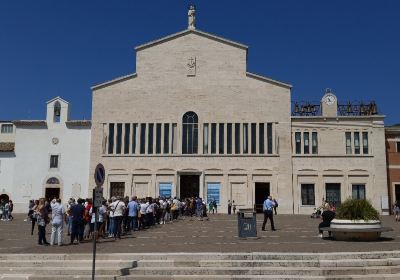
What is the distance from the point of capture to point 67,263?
13898mm

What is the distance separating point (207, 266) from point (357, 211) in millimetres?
7929

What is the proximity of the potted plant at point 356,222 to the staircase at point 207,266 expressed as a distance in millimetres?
3931

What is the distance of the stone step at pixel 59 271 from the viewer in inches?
514

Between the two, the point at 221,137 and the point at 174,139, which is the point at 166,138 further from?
the point at 221,137

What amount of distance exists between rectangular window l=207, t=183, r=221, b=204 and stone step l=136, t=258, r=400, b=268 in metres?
29.7

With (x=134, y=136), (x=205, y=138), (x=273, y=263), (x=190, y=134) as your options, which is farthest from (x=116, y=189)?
(x=273, y=263)

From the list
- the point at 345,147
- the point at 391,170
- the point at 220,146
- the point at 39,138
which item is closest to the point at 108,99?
the point at 39,138

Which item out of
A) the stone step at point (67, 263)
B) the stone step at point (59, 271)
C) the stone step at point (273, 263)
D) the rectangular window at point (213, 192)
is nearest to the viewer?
the stone step at point (59, 271)

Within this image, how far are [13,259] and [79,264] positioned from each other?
2416 mm

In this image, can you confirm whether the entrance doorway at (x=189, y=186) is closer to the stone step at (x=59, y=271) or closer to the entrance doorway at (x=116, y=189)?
the entrance doorway at (x=116, y=189)

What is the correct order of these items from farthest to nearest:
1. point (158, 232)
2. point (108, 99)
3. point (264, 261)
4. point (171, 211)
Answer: point (108, 99), point (171, 211), point (158, 232), point (264, 261)

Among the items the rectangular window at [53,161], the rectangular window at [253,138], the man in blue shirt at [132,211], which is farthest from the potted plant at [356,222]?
the rectangular window at [53,161]

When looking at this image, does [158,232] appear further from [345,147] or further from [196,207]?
[345,147]

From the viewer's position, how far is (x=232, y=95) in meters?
44.6
